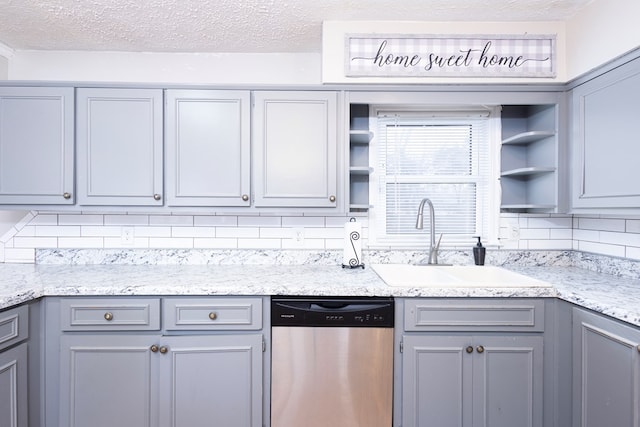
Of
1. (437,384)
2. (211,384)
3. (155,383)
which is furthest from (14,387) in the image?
(437,384)

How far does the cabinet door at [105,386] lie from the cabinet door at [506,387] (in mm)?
1563

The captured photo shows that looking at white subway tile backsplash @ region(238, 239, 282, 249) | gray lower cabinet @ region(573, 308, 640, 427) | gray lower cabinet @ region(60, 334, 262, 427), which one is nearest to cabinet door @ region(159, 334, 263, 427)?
gray lower cabinet @ region(60, 334, 262, 427)

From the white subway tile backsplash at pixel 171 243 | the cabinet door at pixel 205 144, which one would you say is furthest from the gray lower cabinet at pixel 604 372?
the white subway tile backsplash at pixel 171 243

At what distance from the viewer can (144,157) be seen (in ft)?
6.10

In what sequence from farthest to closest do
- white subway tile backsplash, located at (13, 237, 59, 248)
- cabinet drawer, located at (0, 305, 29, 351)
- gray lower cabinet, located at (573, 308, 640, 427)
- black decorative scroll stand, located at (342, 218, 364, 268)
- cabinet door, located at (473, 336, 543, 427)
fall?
white subway tile backsplash, located at (13, 237, 59, 248) < black decorative scroll stand, located at (342, 218, 364, 268) < cabinet door, located at (473, 336, 543, 427) < cabinet drawer, located at (0, 305, 29, 351) < gray lower cabinet, located at (573, 308, 640, 427)

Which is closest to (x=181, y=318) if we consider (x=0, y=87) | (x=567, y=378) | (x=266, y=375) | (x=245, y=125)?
(x=266, y=375)

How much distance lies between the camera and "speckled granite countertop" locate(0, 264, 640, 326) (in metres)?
1.47

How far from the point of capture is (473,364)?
1.56 m

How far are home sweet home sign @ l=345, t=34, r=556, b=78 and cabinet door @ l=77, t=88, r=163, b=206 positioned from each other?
1.17 m

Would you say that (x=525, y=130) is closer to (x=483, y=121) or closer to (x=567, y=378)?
(x=483, y=121)

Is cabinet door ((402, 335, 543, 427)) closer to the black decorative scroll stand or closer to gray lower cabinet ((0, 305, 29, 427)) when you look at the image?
the black decorative scroll stand

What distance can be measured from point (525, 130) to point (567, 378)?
151 centimetres

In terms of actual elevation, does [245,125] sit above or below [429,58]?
below

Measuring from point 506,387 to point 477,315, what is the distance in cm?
37
